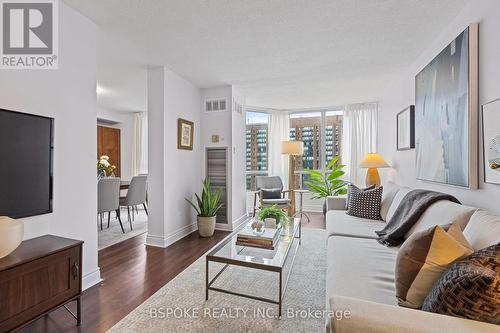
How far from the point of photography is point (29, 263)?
135 centimetres

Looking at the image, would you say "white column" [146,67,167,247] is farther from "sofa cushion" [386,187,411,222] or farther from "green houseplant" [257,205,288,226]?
"sofa cushion" [386,187,411,222]

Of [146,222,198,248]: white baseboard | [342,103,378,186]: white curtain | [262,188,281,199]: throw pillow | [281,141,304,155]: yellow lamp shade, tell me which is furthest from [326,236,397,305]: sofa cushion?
[342,103,378,186]: white curtain

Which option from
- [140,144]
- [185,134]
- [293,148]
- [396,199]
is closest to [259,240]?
[396,199]

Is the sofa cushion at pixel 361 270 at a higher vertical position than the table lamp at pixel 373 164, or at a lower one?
lower

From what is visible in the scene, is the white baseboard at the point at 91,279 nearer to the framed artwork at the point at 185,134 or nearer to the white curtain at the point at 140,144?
the framed artwork at the point at 185,134

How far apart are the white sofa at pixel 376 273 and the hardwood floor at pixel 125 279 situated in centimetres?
156

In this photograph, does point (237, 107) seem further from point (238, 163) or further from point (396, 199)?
point (396, 199)

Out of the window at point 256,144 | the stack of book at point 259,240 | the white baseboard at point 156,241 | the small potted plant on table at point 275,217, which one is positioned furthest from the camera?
the window at point 256,144

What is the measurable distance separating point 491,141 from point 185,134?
3351 millimetres

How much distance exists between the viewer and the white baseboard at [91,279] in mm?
2034

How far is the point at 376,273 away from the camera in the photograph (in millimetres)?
1452

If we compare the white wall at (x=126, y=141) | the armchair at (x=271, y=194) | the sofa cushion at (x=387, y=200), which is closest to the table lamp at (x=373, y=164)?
the sofa cushion at (x=387, y=200)

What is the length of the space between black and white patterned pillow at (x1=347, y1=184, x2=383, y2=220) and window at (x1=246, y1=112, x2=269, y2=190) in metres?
2.80

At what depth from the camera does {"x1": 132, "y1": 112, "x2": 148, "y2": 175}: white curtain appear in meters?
6.11
